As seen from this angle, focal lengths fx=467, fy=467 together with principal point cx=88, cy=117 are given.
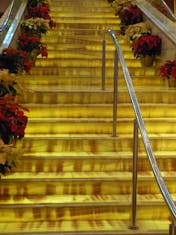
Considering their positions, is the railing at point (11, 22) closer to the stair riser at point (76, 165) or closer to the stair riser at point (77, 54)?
the stair riser at point (77, 54)

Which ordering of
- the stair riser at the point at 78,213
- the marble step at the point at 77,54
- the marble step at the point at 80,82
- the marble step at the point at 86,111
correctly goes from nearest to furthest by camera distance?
the stair riser at the point at 78,213
the marble step at the point at 86,111
the marble step at the point at 80,82
the marble step at the point at 77,54

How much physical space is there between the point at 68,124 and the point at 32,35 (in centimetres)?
302

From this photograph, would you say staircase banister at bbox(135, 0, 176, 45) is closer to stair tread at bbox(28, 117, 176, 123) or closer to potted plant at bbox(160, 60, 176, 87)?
potted plant at bbox(160, 60, 176, 87)


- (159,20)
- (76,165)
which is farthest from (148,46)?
(76,165)

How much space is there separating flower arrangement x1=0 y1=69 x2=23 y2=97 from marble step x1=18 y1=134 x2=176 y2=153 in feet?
1.43

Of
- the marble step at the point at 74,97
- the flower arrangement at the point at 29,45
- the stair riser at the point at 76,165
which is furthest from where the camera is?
the flower arrangement at the point at 29,45

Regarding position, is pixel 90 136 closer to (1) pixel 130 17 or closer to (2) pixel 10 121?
(2) pixel 10 121

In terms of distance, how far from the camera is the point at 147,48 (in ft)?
21.1

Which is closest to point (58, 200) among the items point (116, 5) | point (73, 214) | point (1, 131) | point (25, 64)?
point (73, 214)

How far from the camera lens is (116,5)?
890cm

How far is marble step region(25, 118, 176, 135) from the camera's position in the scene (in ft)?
14.8

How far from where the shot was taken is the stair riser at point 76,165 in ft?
13.0

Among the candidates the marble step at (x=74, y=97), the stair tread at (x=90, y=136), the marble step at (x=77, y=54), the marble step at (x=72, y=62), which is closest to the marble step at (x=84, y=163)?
the stair tread at (x=90, y=136)

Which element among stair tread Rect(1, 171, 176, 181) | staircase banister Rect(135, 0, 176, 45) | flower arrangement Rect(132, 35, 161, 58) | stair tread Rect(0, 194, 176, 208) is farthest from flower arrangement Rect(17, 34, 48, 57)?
stair tread Rect(0, 194, 176, 208)
